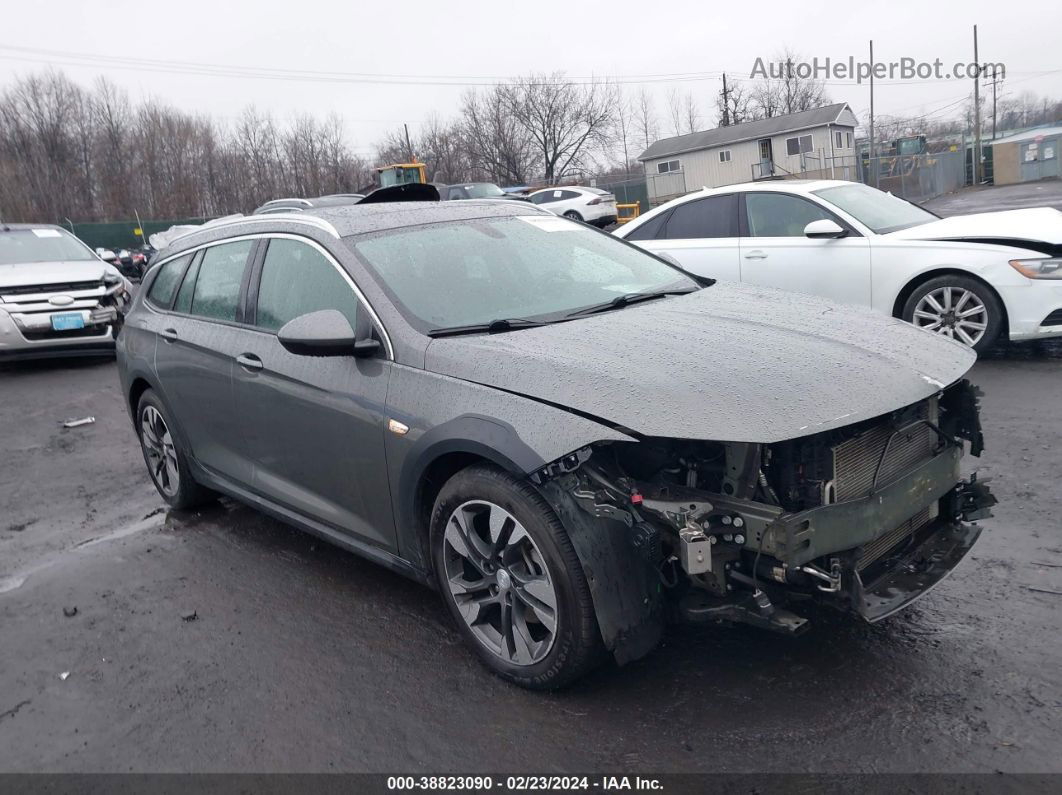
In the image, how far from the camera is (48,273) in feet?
34.8

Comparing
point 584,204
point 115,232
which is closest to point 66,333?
point 584,204

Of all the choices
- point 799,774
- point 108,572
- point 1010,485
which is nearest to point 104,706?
point 108,572

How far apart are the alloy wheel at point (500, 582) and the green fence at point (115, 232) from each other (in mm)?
47916

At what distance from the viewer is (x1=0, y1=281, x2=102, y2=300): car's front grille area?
401 inches

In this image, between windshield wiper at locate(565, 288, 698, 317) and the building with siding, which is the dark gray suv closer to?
windshield wiper at locate(565, 288, 698, 317)

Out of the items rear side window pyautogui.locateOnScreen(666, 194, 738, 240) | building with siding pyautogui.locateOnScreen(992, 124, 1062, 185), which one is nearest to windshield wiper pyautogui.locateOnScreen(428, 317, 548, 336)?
rear side window pyautogui.locateOnScreen(666, 194, 738, 240)

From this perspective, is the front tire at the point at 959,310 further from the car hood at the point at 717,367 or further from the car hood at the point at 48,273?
the car hood at the point at 48,273

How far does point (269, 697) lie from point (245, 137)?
63.3 m

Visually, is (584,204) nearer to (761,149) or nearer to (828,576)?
(828,576)

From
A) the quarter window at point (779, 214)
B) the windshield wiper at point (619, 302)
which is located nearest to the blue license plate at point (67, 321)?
the quarter window at point (779, 214)

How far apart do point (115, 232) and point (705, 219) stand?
45.6 metres

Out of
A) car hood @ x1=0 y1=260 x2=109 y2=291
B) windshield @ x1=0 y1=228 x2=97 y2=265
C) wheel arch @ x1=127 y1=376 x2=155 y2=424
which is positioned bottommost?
wheel arch @ x1=127 y1=376 x2=155 y2=424

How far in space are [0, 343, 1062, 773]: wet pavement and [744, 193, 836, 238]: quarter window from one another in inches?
143

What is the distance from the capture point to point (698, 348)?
3.15 meters
